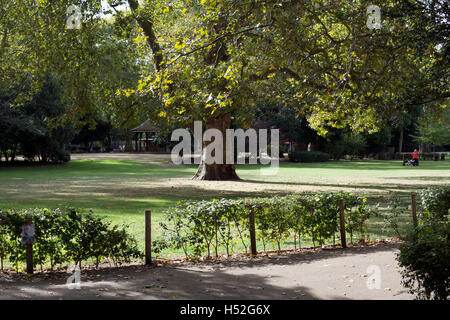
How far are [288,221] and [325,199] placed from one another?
97 cm

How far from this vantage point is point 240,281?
751 centimetres

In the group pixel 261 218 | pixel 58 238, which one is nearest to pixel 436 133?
pixel 261 218

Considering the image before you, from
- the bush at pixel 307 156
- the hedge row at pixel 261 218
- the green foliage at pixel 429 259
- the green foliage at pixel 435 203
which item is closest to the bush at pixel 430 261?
the green foliage at pixel 429 259

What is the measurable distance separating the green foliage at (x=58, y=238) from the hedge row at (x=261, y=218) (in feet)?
3.68

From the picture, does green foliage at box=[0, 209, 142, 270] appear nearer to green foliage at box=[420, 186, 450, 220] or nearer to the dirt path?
the dirt path

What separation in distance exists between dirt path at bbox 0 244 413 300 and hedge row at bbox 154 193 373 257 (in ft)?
2.18

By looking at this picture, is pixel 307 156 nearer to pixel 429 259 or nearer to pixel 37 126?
pixel 37 126

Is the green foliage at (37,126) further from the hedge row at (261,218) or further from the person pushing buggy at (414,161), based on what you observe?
the person pushing buggy at (414,161)

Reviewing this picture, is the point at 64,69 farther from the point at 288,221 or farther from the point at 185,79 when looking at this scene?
the point at 288,221

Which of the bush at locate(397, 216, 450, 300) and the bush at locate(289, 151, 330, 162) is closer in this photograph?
the bush at locate(397, 216, 450, 300)

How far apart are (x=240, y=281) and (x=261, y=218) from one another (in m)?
2.59

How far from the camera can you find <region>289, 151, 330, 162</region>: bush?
186ft

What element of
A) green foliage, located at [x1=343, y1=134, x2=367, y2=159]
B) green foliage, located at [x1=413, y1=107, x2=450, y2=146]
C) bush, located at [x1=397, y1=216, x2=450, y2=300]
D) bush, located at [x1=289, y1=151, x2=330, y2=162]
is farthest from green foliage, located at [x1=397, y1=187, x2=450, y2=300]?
green foliage, located at [x1=413, y1=107, x2=450, y2=146]

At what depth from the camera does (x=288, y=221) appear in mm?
10062
